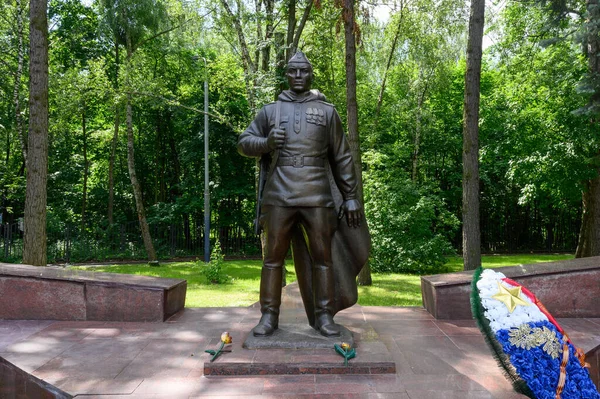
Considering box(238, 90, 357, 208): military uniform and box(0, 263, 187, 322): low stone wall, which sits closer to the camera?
box(238, 90, 357, 208): military uniform

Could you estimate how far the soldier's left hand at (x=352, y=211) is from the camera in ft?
14.6

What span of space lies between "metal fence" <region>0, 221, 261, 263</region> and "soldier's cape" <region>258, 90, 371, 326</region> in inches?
574

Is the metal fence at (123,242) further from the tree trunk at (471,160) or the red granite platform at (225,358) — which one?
the red granite platform at (225,358)

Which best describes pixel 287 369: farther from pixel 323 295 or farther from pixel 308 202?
pixel 308 202

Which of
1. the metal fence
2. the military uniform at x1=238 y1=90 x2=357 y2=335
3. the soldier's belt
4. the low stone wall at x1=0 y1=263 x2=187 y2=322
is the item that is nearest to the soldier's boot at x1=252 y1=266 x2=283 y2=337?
the military uniform at x1=238 y1=90 x2=357 y2=335

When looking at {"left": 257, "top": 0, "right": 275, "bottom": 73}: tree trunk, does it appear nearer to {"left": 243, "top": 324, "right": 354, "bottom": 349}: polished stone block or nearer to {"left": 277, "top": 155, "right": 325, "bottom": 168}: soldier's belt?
{"left": 277, "top": 155, "right": 325, "bottom": 168}: soldier's belt

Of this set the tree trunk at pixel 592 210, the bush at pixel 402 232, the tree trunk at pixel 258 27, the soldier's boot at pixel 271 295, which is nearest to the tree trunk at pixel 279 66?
the tree trunk at pixel 258 27

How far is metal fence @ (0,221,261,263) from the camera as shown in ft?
56.3

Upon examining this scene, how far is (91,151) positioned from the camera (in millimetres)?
23125

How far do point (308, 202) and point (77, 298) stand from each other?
10.1 feet

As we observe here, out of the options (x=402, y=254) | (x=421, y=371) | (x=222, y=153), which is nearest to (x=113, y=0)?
(x=222, y=153)

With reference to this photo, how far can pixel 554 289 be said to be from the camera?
5527 millimetres

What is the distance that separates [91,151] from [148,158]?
8.48 feet

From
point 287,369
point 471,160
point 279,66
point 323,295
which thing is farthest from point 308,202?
point 279,66
